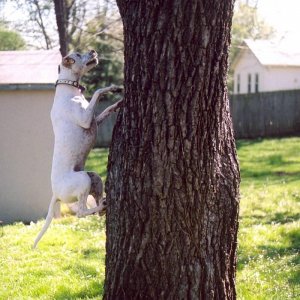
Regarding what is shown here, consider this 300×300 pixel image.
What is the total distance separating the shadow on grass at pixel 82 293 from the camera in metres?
4.81

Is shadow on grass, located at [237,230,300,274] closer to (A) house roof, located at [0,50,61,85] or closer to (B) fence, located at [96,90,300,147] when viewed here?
(A) house roof, located at [0,50,61,85]

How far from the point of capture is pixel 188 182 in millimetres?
2906

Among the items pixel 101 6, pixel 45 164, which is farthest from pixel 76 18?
pixel 45 164

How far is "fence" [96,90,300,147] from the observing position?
2080 cm

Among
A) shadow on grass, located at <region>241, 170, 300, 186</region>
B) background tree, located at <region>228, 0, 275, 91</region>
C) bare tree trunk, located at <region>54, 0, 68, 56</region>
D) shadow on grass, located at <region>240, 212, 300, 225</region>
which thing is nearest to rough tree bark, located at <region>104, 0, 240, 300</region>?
shadow on grass, located at <region>240, 212, 300, 225</region>

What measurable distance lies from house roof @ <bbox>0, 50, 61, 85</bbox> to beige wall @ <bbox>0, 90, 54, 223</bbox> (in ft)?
0.83

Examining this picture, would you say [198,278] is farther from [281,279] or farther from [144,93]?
[281,279]

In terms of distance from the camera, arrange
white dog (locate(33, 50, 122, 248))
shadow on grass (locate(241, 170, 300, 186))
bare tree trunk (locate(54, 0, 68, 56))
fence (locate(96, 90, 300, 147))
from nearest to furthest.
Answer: white dog (locate(33, 50, 122, 248)) → shadow on grass (locate(241, 170, 300, 186)) → bare tree trunk (locate(54, 0, 68, 56)) → fence (locate(96, 90, 300, 147))

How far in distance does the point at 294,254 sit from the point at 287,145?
455 inches

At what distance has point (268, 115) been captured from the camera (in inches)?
820

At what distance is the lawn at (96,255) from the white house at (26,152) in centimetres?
81

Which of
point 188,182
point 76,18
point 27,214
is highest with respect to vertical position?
point 76,18

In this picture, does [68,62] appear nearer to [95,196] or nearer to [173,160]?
[95,196]

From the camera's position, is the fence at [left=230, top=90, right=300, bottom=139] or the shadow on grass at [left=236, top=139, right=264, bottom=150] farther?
the fence at [left=230, top=90, right=300, bottom=139]
